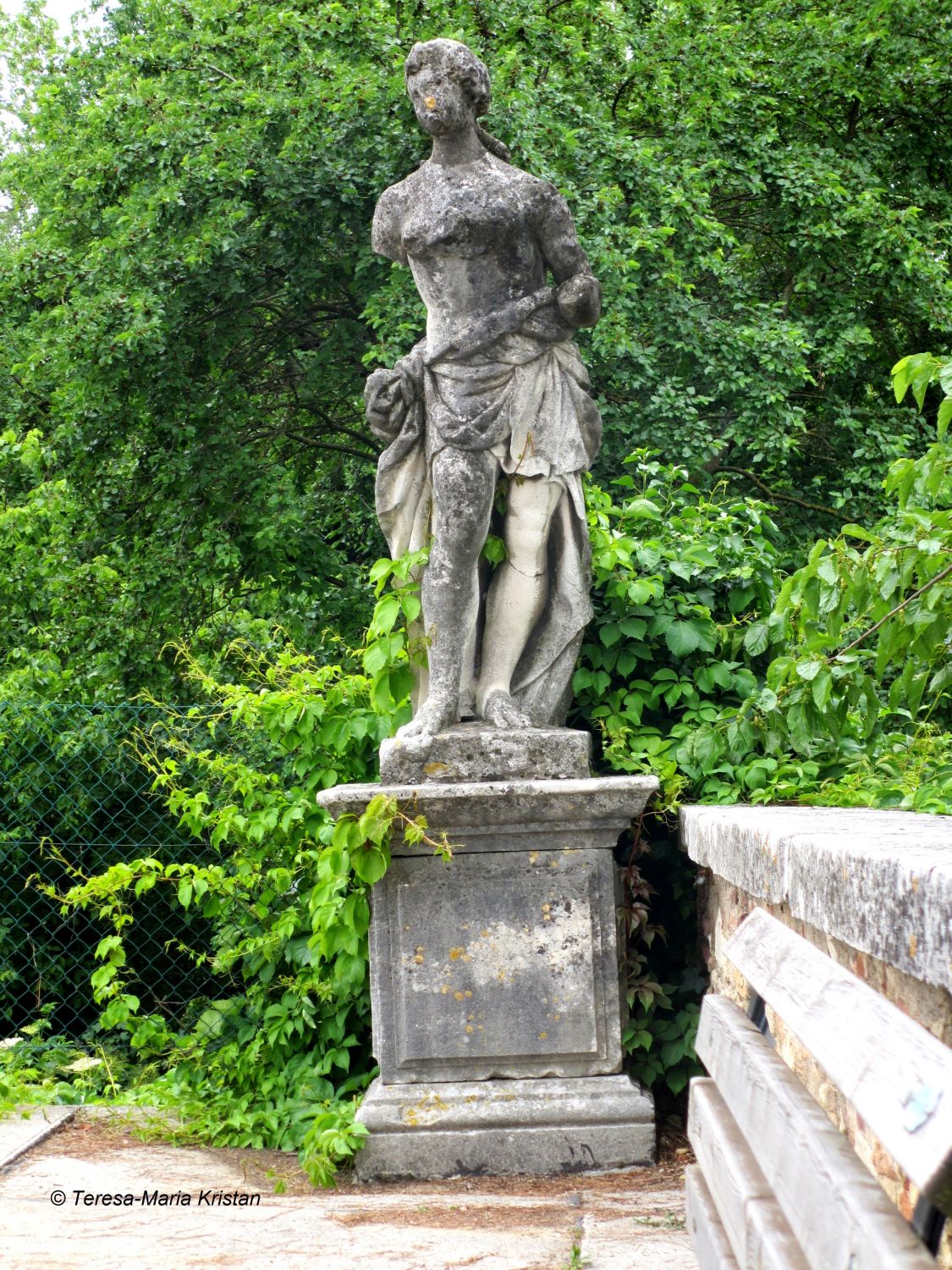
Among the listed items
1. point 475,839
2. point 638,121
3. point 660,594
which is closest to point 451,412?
point 660,594

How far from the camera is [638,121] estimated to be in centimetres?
1077

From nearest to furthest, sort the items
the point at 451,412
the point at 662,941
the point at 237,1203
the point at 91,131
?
the point at 237,1203 < the point at 451,412 < the point at 662,941 < the point at 91,131

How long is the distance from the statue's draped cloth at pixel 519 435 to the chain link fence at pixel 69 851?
2217 mm

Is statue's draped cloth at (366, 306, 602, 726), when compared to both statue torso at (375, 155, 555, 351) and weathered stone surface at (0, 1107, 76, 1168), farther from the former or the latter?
weathered stone surface at (0, 1107, 76, 1168)

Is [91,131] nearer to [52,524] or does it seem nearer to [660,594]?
[52,524]

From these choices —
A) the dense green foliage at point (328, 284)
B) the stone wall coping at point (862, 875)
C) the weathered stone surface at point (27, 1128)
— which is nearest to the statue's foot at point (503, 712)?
the stone wall coping at point (862, 875)

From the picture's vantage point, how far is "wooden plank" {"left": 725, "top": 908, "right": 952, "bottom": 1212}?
99 centimetres

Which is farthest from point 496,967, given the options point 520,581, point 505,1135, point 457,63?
point 457,63

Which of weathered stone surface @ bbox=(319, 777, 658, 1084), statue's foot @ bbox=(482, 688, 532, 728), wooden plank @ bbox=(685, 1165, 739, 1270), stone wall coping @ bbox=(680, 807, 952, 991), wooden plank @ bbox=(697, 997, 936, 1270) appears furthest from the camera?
statue's foot @ bbox=(482, 688, 532, 728)

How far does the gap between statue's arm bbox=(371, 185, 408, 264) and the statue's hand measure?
0.55 meters

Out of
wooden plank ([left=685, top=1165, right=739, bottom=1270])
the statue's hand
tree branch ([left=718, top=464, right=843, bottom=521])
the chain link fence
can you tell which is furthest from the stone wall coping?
tree branch ([left=718, top=464, right=843, bottom=521])

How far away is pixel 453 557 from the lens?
3.93 m

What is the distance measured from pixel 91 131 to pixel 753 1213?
30.3 feet

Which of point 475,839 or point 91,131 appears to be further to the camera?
point 91,131
